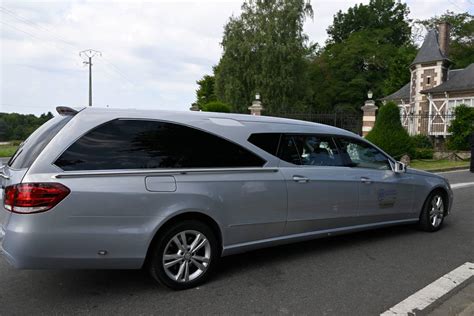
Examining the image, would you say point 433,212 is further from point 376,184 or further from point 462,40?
point 462,40

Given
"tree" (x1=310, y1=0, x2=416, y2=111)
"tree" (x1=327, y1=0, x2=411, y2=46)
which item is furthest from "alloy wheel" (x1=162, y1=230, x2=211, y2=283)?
"tree" (x1=327, y1=0, x2=411, y2=46)

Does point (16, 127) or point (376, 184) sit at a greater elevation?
point (16, 127)

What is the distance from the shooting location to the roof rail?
3.65 m

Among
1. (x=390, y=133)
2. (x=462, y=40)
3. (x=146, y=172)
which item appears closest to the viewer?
(x=146, y=172)

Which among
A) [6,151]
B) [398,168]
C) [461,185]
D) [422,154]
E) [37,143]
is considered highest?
[37,143]

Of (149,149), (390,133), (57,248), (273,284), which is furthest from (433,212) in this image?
(390,133)

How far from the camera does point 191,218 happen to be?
3799 millimetres

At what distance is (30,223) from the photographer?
316 centimetres

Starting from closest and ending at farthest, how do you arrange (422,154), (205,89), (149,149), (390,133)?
(149,149), (390,133), (422,154), (205,89)

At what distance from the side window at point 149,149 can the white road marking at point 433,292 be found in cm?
190

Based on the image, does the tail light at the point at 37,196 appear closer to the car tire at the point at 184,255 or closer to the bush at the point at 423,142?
the car tire at the point at 184,255

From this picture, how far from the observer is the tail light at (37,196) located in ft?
10.4

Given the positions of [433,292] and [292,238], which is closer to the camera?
[433,292]

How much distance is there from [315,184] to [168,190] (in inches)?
71.8
